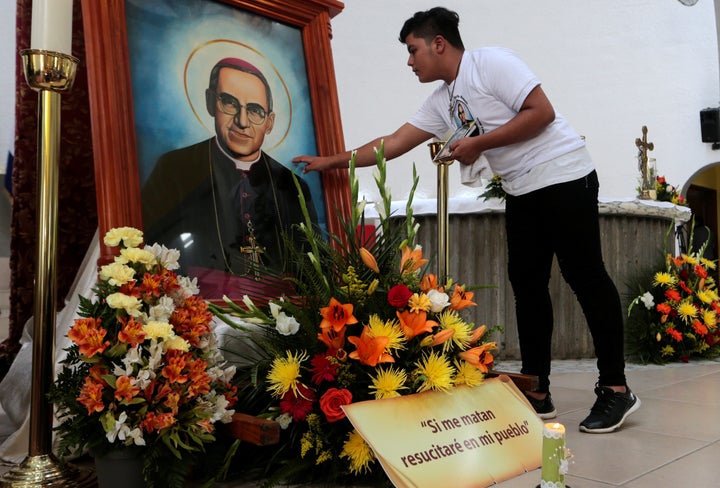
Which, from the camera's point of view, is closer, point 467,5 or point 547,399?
point 547,399

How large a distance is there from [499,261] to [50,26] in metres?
2.73

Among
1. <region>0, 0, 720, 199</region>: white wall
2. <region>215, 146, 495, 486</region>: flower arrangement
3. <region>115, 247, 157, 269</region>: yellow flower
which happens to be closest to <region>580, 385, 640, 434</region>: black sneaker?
<region>215, 146, 495, 486</region>: flower arrangement

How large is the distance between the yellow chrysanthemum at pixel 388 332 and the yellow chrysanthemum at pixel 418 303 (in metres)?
0.05

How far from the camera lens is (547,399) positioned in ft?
6.54

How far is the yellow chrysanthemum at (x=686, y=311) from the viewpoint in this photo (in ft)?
11.5

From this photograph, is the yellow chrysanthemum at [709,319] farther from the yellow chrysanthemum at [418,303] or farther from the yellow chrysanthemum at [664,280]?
the yellow chrysanthemum at [418,303]

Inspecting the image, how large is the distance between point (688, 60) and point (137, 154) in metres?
7.40

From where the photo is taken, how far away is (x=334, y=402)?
1248mm

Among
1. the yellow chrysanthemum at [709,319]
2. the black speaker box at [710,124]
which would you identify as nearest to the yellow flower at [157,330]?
the yellow chrysanthemum at [709,319]

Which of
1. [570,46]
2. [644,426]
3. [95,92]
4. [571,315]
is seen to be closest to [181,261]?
[95,92]

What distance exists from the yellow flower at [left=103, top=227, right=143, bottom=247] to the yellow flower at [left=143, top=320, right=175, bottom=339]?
190 mm

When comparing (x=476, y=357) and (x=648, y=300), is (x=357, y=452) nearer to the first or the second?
(x=476, y=357)

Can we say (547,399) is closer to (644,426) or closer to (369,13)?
(644,426)

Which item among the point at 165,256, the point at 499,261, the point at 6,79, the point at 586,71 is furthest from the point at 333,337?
the point at 586,71
